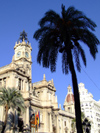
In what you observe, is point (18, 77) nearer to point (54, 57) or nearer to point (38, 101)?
point (38, 101)

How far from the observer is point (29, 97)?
4031 centimetres

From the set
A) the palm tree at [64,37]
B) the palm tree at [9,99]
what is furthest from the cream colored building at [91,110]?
the palm tree at [64,37]

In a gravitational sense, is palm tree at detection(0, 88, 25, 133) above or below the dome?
below

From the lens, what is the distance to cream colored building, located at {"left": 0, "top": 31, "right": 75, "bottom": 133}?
3876 cm

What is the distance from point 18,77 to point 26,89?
4.02 m

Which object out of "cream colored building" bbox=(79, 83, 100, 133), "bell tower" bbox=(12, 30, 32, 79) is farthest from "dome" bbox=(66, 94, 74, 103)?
"bell tower" bbox=(12, 30, 32, 79)

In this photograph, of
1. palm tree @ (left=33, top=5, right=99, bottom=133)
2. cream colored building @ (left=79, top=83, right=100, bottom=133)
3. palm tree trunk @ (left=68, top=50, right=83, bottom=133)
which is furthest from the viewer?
cream colored building @ (left=79, top=83, right=100, bottom=133)

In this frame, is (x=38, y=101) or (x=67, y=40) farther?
(x=38, y=101)

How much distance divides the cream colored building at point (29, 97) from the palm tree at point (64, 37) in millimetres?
22385

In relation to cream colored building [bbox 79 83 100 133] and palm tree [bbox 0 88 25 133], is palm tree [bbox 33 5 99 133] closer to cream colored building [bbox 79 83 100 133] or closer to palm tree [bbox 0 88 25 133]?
palm tree [bbox 0 88 25 133]

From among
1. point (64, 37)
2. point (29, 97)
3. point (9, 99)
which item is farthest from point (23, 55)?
point (64, 37)

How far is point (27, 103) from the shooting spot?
40188mm

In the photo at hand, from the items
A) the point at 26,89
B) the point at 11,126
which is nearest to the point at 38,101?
the point at 26,89

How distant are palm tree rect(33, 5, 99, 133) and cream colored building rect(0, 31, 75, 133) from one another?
22.4 m
